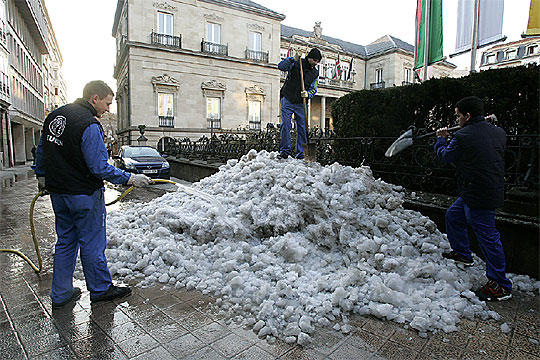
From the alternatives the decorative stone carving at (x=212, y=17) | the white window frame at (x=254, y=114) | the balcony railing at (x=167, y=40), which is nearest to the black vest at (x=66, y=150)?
the balcony railing at (x=167, y=40)

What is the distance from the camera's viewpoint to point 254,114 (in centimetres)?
3036

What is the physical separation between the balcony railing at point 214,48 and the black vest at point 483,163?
1091 inches

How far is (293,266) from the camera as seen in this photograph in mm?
3396

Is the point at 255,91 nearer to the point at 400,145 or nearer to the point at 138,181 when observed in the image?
the point at 400,145

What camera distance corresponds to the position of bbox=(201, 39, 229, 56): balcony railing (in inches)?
1085

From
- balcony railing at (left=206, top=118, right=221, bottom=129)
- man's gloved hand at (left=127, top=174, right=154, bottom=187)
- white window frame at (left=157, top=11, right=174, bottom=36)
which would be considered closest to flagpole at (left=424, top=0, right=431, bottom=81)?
man's gloved hand at (left=127, top=174, right=154, bottom=187)

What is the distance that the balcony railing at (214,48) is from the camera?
27.6 m

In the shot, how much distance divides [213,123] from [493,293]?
26.8 meters

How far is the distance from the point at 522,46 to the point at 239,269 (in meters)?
64.8

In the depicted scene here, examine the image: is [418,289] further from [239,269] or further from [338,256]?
[239,269]

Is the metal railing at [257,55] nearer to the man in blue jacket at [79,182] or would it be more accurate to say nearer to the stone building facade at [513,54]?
the man in blue jacket at [79,182]

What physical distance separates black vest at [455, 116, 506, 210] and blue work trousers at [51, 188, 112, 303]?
11.5 feet

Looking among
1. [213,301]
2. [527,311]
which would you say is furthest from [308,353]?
[527,311]

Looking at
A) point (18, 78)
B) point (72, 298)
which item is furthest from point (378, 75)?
point (72, 298)
